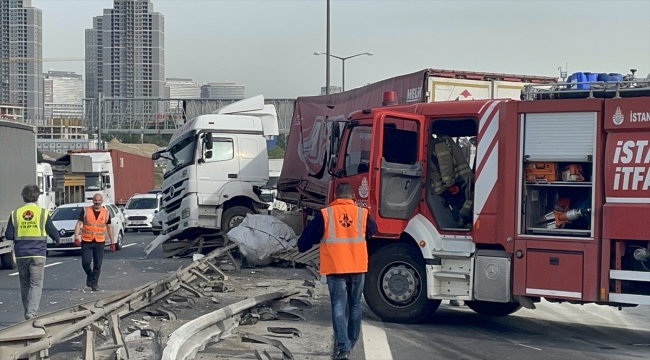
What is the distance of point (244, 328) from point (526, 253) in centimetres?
342

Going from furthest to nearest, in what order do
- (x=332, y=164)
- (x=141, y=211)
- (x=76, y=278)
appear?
(x=141, y=211) → (x=76, y=278) → (x=332, y=164)

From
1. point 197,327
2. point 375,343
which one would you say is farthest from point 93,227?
point 375,343

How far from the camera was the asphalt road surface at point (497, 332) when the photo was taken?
30.8ft

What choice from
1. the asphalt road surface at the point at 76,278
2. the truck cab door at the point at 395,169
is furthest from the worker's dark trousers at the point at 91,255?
the truck cab door at the point at 395,169

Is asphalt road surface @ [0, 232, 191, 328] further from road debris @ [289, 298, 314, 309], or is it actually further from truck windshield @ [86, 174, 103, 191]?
truck windshield @ [86, 174, 103, 191]

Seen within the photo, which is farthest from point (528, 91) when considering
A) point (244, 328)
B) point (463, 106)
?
point (244, 328)

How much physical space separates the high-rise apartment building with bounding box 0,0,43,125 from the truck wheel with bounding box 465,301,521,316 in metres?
168

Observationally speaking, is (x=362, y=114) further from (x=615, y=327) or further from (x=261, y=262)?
(x=261, y=262)

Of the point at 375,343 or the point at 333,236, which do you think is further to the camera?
the point at 375,343

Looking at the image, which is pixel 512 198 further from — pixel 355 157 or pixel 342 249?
pixel 342 249

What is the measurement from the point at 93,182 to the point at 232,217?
73.3 ft

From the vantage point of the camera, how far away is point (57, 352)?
28.9ft

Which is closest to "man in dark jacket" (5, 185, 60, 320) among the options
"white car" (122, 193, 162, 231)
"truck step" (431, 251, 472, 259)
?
"truck step" (431, 251, 472, 259)

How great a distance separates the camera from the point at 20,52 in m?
174
